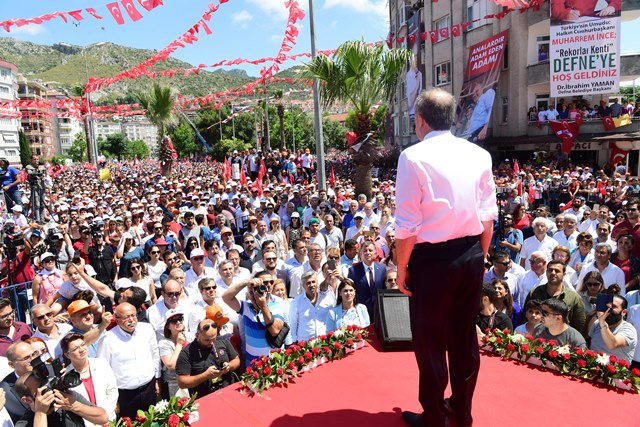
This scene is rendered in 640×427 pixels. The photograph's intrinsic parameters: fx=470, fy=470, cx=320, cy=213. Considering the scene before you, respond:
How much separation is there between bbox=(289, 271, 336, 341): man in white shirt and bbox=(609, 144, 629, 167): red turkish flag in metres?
19.6

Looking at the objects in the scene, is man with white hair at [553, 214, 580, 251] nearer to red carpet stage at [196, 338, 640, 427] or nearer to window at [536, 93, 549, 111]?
red carpet stage at [196, 338, 640, 427]

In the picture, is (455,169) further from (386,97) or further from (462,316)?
(386,97)

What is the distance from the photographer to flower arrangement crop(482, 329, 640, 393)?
2957mm

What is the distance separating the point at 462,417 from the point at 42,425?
2.57 meters

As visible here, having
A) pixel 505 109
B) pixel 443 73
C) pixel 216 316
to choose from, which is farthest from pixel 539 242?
pixel 443 73

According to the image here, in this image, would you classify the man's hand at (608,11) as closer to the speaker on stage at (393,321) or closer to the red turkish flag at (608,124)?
the red turkish flag at (608,124)

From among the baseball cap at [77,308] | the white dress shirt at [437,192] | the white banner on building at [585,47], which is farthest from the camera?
the white banner on building at [585,47]

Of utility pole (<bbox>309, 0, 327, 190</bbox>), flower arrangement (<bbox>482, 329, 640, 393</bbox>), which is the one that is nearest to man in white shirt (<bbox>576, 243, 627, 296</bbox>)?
flower arrangement (<bbox>482, 329, 640, 393</bbox>)

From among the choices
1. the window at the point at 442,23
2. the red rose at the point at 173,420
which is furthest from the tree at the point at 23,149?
the red rose at the point at 173,420

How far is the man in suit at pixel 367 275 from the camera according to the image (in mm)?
6285

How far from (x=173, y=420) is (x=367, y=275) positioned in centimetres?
405

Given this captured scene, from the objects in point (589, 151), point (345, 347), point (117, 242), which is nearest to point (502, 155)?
point (589, 151)

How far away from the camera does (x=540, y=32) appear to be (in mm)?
23453

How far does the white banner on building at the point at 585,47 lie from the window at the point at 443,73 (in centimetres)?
994
